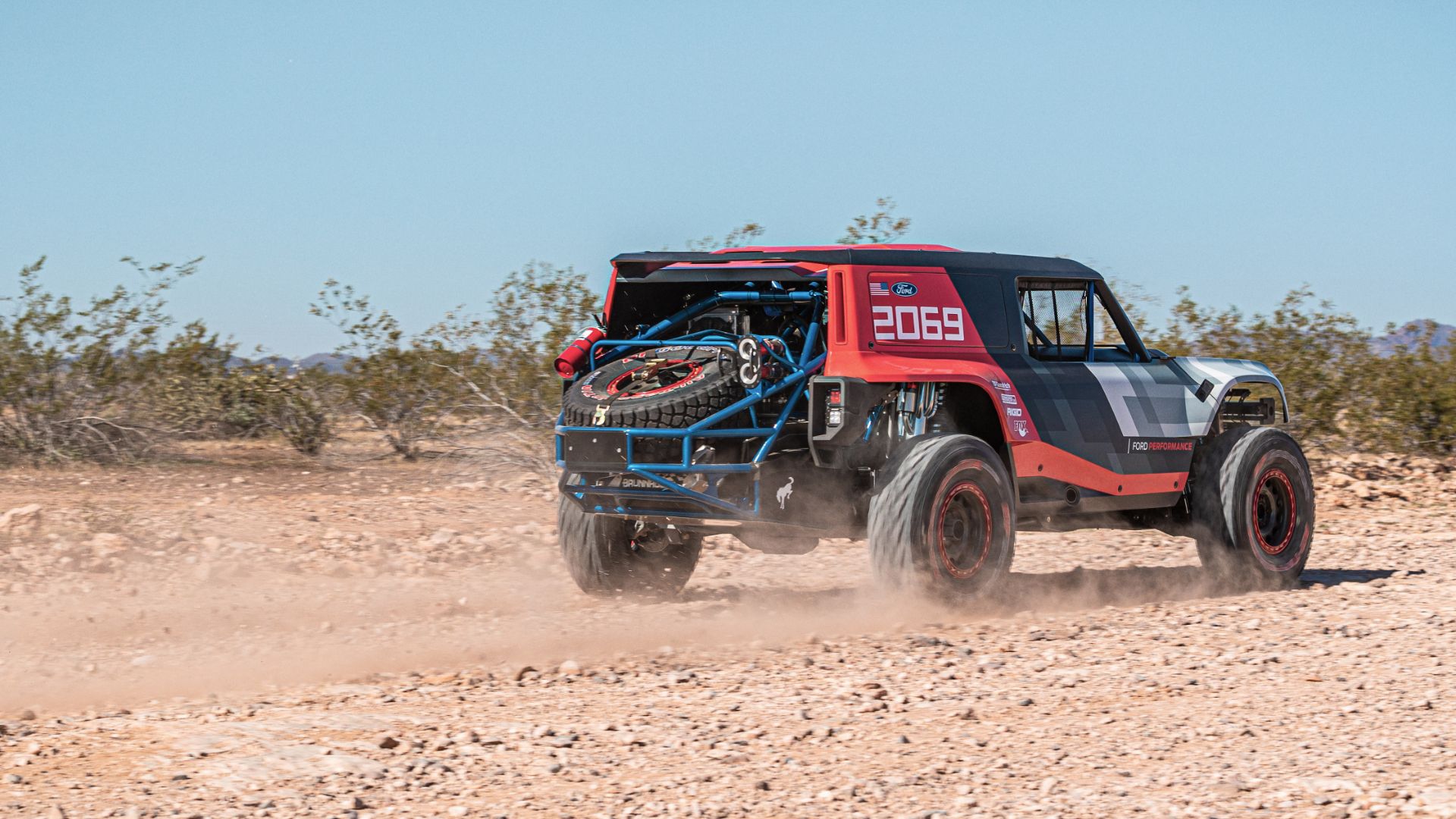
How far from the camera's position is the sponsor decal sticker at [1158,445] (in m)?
9.22

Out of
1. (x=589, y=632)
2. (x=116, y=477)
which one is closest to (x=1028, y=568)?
(x=589, y=632)

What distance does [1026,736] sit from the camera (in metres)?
5.56

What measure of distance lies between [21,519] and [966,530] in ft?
22.0

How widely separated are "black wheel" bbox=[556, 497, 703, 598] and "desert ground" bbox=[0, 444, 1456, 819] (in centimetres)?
17

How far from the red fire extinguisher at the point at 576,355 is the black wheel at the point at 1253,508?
3.93 meters

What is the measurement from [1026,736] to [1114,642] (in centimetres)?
220

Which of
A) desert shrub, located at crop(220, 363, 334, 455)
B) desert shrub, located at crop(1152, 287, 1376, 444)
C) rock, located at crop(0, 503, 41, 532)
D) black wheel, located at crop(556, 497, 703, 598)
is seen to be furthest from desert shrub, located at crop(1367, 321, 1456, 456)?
rock, located at crop(0, 503, 41, 532)

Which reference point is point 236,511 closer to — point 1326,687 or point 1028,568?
point 1028,568

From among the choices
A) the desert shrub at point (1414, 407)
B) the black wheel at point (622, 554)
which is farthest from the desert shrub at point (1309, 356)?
the black wheel at point (622, 554)

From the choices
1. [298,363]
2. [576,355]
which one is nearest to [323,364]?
[298,363]

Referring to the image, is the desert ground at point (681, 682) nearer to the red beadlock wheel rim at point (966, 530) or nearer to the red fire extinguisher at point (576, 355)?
the red beadlock wheel rim at point (966, 530)

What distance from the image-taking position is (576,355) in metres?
8.64

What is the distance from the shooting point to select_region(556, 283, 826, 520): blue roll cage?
7.82 m

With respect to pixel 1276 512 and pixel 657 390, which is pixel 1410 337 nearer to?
pixel 1276 512
